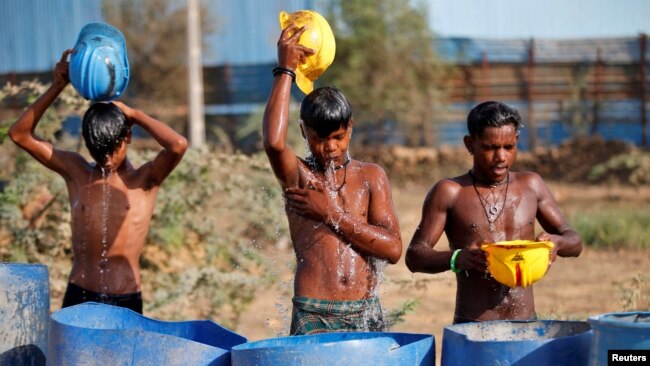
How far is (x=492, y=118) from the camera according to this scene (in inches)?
147

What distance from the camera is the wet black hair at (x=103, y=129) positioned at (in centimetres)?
446

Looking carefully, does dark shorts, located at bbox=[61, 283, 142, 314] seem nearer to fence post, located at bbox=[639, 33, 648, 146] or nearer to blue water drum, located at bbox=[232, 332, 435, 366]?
blue water drum, located at bbox=[232, 332, 435, 366]

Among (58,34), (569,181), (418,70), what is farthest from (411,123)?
(58,34)

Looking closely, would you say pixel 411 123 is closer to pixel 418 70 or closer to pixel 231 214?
pixel 418 70

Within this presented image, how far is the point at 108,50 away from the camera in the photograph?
176 inches

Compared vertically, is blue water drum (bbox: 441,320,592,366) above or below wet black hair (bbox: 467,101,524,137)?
below

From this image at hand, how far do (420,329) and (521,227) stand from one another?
3.50 metres

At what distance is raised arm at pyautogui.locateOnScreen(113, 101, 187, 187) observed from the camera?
4.57 metres

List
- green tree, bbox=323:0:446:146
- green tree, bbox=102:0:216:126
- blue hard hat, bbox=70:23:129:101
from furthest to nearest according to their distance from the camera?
green tree, bbox=102:0:216:126 → green tree, bbox=323:0:446:146 → blue hard hat, bbox=70:23:129:101

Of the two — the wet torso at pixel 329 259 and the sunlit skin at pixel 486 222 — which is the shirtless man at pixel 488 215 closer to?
the sunlit skin at pixel 486 222

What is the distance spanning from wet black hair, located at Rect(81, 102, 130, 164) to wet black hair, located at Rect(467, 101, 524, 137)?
1.69 metres

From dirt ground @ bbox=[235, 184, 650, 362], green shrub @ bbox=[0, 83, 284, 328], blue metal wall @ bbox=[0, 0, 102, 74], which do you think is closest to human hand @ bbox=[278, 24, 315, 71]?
dirt ground @ bbox=[235, 184, 650, 362]

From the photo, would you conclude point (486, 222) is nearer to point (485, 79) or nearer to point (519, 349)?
point (519, 349)

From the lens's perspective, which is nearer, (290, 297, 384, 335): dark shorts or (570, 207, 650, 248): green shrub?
(290, 297, 384, 335): dark shorts
